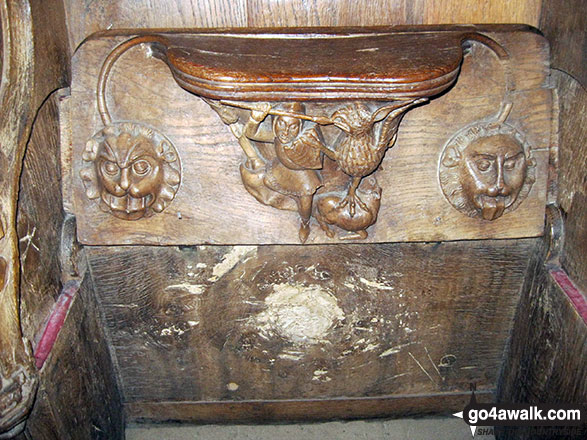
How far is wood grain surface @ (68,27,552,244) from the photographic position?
49.8 inches

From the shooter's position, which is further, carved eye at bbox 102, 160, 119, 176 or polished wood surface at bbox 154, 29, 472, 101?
carved eye at bbox 102, 160, 119, 176

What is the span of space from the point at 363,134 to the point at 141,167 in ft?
1.60

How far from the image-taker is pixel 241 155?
1.30 metres

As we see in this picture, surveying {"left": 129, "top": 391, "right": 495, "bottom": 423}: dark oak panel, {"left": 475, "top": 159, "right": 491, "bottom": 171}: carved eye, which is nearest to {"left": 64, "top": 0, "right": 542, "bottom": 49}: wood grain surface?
{"left": 475, "top": 159, "right": 491, "bottom": 171}: carved eye

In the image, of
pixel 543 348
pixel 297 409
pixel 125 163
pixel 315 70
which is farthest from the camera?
pixel 297 409

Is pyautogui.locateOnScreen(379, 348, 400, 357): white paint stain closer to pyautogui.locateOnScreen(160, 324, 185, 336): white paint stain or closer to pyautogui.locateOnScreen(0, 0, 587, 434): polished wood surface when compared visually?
pyautogui.locateOnScreen(0, 0, 587, 434): polished wood surface

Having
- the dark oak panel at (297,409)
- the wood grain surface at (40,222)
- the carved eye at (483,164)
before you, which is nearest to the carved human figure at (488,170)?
the carved eye at (483,164)

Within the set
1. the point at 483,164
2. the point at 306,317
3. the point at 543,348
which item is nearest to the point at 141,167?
the point at 306,317

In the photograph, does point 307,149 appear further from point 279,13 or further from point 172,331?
point 172,331

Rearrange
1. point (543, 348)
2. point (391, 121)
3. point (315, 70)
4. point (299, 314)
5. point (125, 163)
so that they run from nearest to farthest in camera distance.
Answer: point (315, 70)
point (391, 121)
point (125, 163)
point (543, 348)
point (299, 314)

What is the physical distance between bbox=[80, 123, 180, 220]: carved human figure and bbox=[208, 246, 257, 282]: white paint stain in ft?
0.70

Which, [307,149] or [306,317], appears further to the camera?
[306,317]

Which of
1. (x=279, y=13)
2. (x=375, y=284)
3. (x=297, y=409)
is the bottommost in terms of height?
(x=297, y=409)

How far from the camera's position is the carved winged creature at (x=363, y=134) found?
3.58ft
